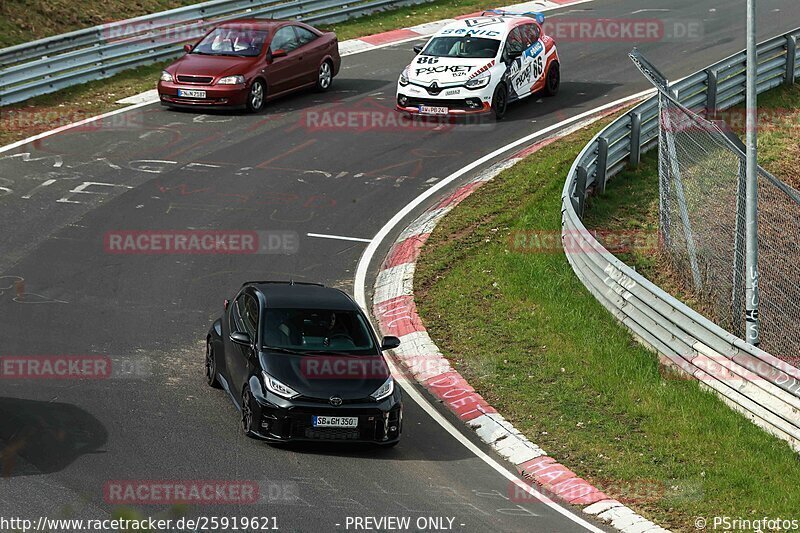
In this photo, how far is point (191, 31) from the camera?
28.9 metres

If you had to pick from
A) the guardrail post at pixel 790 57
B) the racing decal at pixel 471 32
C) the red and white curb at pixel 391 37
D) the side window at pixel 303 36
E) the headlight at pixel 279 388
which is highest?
the side window at pixel 303 36

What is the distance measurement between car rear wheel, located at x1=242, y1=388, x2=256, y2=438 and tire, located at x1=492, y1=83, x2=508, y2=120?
1318 centimetres

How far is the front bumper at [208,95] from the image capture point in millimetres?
24109

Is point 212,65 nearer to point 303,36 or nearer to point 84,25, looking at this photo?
point 303,36

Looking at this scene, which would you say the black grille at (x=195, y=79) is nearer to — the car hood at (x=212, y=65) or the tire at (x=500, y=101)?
the car hood at (x=212, y=65)

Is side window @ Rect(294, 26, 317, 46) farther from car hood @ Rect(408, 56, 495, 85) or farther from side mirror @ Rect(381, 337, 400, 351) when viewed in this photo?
side mirror @ Rect(381, 337, 400, 351)

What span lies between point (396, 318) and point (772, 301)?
5029 millimetres

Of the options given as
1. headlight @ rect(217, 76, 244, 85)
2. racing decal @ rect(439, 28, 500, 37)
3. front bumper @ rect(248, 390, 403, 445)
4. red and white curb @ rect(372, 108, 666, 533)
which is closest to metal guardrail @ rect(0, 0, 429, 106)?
headlight @ rect(217, 76, 244, 85)

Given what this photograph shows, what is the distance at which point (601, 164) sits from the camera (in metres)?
21.2

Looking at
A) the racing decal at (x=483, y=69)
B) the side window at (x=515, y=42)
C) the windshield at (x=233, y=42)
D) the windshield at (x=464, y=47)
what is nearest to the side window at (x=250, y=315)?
the racing decal at (x=483, y=69)

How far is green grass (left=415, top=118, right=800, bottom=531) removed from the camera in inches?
479

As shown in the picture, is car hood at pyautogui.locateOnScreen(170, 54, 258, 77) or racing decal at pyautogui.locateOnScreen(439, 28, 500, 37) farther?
racing decal at pyautogui.locateOnScreen(439, 28, 500, 37)

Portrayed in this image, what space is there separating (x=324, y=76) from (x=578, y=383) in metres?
13.7

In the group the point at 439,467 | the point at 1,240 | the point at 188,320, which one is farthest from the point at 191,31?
the point at 439,467
